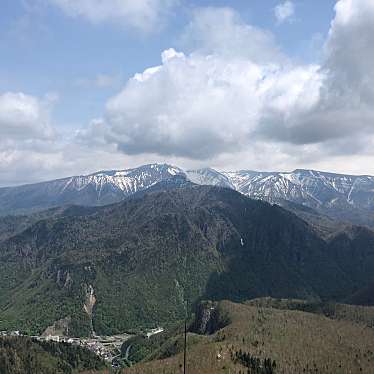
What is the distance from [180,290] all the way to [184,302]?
283cm

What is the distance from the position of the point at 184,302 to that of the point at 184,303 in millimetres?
204

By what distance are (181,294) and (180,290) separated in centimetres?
109

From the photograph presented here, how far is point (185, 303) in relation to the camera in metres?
67.1

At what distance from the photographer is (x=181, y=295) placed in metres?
71.0

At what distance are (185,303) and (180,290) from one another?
327 cm

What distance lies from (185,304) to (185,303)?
0.86 ft

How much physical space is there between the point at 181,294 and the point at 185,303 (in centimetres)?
387

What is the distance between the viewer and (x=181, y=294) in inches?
2790

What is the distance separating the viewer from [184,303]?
67.6m

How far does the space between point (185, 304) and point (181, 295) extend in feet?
13.9

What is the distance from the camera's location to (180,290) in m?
70.1

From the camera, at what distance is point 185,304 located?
2630 inches

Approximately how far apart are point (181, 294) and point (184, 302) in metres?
3.42

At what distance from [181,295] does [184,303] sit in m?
3.42
